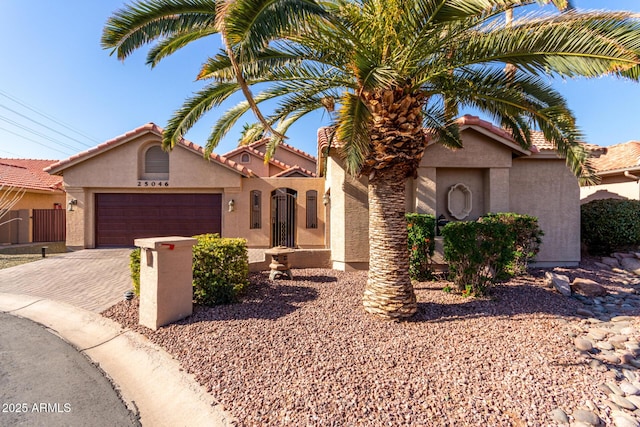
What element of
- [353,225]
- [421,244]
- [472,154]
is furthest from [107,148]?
[472,154]

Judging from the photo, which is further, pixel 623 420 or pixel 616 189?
pixel 616 189

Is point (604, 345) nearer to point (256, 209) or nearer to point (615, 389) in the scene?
point (615, 389)

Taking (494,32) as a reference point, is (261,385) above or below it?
below

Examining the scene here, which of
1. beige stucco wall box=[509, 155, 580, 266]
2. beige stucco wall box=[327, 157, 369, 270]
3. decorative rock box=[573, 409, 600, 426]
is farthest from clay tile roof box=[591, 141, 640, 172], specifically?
decorative rock box=[573, 409, 600, 426]

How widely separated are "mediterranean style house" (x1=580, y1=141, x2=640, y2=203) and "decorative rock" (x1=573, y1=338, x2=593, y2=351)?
36.9 feet

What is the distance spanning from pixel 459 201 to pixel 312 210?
22.1ft

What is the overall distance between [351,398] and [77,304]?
22.6 ft

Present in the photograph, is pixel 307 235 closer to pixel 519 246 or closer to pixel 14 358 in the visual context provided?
pixel 519 246

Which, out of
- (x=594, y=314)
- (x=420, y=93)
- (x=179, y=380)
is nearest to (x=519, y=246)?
(x=594, y=314)

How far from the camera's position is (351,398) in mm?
3225

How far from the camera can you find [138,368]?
4.14 metres

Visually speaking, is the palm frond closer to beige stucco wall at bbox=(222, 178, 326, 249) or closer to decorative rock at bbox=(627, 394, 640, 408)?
decorative rock at bbox=(627, 394, 640, 408)

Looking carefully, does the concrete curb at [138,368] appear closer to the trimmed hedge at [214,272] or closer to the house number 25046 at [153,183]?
the trimmed hedge at [214,272]

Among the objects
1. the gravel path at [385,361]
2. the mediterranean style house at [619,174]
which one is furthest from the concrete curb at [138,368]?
the mediterranean style house at [619,174]
